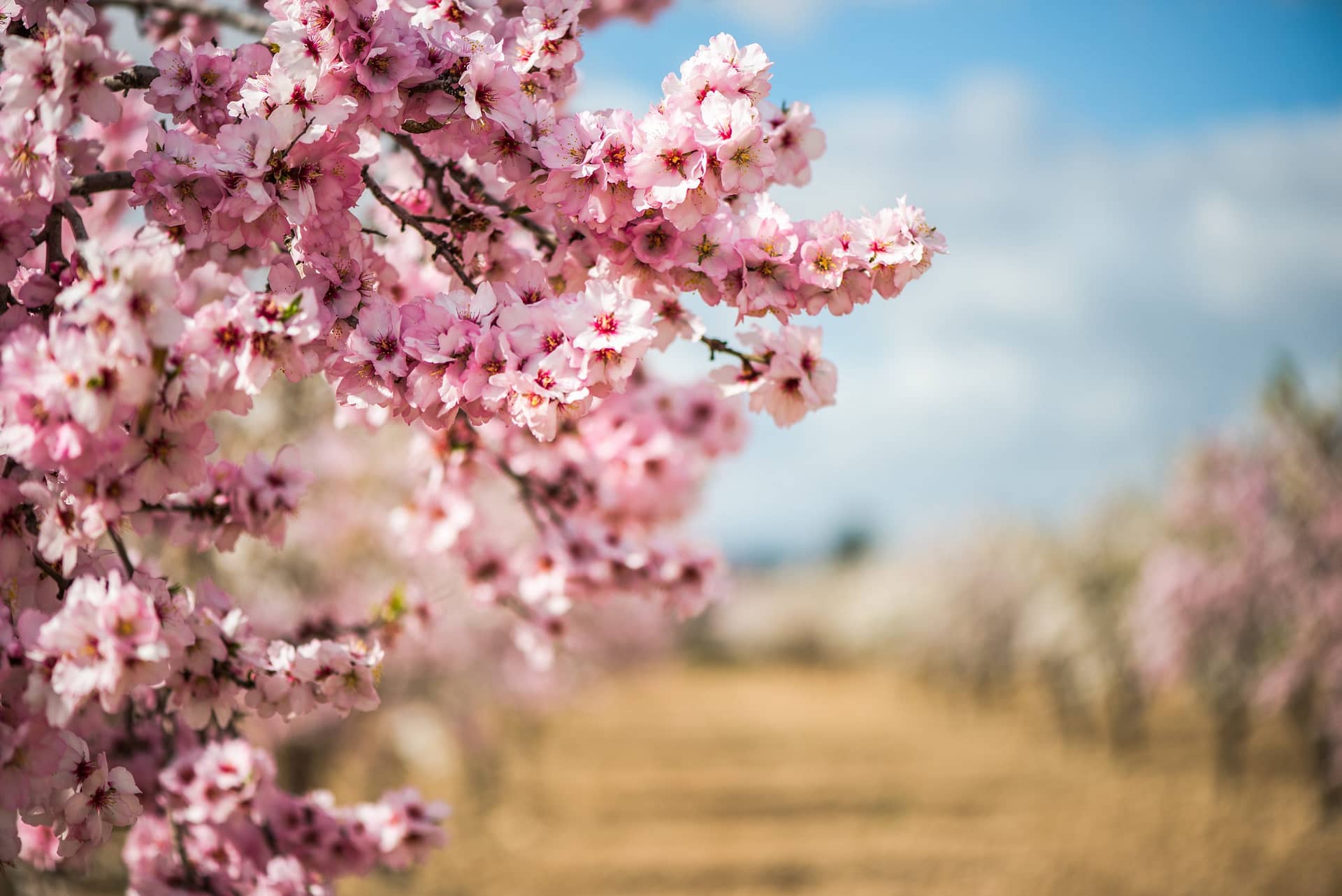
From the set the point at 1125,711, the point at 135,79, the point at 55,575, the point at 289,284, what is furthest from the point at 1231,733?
the point at 135,79

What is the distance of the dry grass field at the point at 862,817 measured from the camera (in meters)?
10.1

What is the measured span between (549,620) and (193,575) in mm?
2256

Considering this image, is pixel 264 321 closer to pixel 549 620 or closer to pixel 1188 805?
pixel 549 620

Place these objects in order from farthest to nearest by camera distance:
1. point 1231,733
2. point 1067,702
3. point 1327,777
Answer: point 1067,702
point 1231,733
point 1327,777

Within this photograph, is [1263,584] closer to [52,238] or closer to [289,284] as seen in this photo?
[289,284]

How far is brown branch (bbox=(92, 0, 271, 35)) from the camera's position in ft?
8.92

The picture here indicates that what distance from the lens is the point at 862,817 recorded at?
13.0 m

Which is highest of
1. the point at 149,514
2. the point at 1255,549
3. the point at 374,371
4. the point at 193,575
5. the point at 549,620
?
the point at 1255,549

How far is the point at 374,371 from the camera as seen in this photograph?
70.7 inches

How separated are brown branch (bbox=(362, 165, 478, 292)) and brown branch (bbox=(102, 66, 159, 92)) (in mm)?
471

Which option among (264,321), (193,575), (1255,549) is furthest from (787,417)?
(1255,549)

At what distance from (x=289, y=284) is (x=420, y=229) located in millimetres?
369

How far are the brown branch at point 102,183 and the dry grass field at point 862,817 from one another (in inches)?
296

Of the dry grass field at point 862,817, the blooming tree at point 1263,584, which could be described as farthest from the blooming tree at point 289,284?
the blooming tree at point 1263,584
